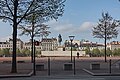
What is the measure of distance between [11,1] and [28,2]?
1553 millimetres

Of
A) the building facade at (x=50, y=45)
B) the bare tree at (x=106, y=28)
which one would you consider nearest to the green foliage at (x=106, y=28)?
the bare tree at (x=106, y=28)

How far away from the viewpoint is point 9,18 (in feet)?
112

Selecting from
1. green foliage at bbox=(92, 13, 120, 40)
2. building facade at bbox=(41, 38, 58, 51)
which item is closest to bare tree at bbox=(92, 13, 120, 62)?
green foliage at bbox=(92, 13, 120, 40)

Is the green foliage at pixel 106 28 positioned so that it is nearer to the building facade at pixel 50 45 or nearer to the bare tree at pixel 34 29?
the bare tree at pixel 34 29

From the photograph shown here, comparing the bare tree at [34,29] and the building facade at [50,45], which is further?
the building facade at [50,45]

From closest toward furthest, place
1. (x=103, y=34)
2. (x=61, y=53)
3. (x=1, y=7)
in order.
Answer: (x=1, y=7) < (x=103, y=34) < (x=61, y=53)

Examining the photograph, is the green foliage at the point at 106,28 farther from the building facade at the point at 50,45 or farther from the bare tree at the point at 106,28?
the building facade at the point at 50,45

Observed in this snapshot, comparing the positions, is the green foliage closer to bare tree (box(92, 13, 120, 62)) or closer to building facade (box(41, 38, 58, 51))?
bare tree (box(92, 13, 120, 62))

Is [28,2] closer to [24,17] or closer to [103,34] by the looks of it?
[24,17]

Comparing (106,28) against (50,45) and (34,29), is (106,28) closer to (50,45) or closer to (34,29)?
(34,29)

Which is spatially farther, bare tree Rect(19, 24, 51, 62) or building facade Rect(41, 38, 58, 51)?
building facade Rect(41, 38, 58, 51)

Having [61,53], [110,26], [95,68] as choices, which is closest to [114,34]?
[110,26]

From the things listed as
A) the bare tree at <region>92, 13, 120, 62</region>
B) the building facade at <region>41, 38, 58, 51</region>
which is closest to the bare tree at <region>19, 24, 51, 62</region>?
the bare tree at <region>92, 13, 120, 62</region>

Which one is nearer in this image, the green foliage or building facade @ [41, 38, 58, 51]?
the green foliage
